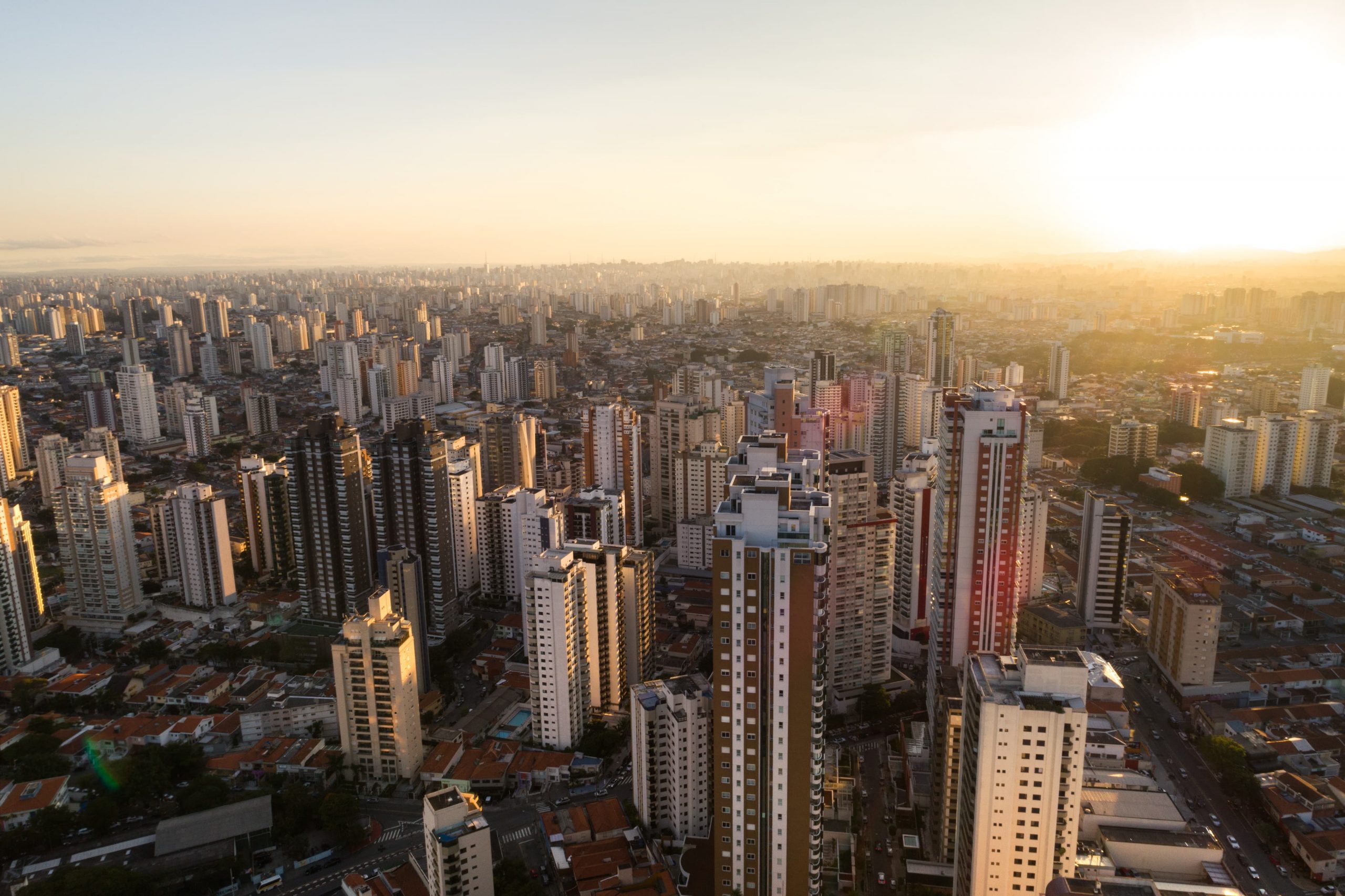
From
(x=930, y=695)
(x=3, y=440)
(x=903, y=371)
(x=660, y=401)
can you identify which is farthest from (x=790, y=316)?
(x=930, y=695)

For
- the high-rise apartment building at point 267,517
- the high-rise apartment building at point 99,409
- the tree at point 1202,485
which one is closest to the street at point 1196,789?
the tree at point 1202,485

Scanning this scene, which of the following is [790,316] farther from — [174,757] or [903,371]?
[174,757]

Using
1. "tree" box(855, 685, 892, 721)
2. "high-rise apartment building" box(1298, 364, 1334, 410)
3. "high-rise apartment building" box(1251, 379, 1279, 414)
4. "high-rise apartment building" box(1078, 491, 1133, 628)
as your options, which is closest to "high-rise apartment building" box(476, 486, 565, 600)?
"tree" box(855, 685, 892, 721)

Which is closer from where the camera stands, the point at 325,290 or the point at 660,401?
the point at 660,401

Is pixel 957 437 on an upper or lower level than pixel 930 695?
upper

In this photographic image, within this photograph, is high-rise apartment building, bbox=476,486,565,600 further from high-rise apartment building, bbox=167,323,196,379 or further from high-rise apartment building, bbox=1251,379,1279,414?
high-rise apartment building, bbox=167,323,196,379

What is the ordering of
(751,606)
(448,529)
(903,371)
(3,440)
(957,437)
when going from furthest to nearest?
(903,371) → (3,440) → (448,529) → (957,437) → (751,606)

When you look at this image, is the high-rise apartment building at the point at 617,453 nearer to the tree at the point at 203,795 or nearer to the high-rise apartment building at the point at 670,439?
the high-rise apartment building at the point at 670,439

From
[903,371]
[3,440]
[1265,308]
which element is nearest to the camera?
[3,440]
